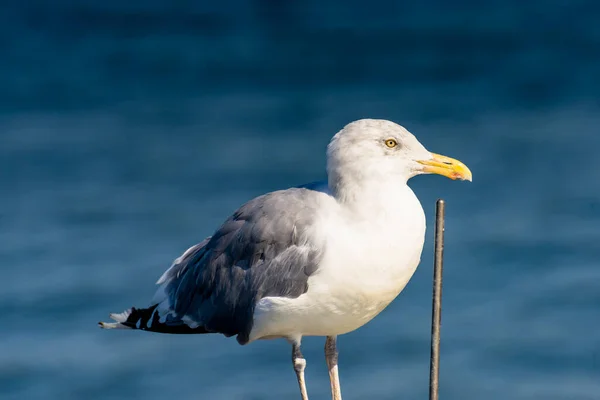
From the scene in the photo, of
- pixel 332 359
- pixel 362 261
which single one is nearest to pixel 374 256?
pixel 362 261

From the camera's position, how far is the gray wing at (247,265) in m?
6.26

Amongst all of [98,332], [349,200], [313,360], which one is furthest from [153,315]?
[98,332]

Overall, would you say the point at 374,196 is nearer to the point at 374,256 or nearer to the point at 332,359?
the point at 374,256

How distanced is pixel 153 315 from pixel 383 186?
164 cm

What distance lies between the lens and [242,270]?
660 centimetres

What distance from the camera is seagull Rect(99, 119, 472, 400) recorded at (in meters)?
6.05

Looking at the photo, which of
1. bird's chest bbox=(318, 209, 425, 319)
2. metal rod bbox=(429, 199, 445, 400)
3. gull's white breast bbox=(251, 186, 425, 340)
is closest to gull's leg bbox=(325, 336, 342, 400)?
gull's white breast bbox=(251, 186, 425, 340)

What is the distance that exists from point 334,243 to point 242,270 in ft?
2.35

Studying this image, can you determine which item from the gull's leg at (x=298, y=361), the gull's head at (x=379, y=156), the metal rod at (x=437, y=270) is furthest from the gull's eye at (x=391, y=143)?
the gull's leg at (x=298, y=361)

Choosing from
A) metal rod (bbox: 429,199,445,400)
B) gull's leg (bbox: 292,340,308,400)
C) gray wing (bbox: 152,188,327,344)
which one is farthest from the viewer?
gull's leg (bbox: 292,340,308,400)

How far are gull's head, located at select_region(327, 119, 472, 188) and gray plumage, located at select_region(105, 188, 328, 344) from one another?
26 centimetres

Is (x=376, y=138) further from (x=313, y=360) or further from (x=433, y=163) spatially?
(x=313, y=360)

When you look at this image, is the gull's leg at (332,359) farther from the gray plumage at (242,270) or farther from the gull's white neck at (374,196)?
the gull's white neck at (374,196)

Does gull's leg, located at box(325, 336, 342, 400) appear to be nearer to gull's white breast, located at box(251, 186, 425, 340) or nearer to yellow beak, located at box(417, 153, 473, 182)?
gull's white breast, located at box(251, 186, 425, 340)
